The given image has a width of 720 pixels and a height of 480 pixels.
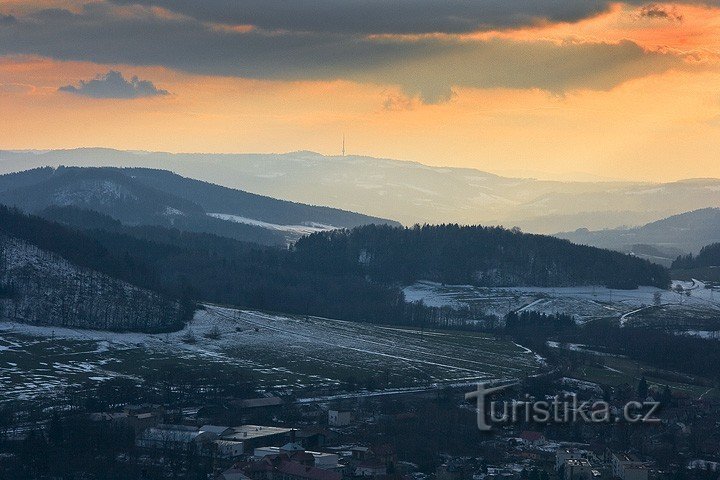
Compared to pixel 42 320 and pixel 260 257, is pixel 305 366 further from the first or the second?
pixel 260 257

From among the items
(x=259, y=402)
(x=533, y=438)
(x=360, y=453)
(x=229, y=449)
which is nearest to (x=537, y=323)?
(x=259, y=402)

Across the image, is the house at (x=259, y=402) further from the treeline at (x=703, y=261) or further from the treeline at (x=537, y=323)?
the treeline at (x=703, y=261)

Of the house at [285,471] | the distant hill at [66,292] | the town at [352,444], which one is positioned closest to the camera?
the house at [285,471]

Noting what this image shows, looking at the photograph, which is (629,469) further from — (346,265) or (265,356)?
(346,265)

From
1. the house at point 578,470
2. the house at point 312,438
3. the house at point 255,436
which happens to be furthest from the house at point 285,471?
the house at point 578,470

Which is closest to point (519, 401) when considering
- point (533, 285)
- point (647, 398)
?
point (647, 398)
